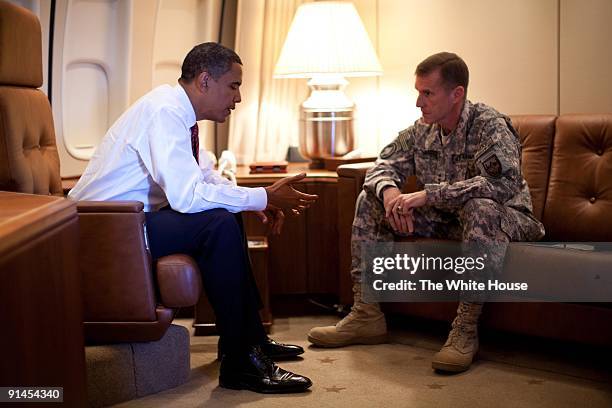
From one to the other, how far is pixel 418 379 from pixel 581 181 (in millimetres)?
1061

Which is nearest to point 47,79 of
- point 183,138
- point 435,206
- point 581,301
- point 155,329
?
point 183,138

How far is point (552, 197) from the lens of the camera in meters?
3.44

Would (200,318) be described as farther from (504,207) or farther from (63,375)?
(63,375)

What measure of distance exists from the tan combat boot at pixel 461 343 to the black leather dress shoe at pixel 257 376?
1.62 ft

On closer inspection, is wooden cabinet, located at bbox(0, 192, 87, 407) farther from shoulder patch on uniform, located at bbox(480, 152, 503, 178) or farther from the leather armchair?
shoulder patch on uniform, located at bbox(480, 152, 503, 178)

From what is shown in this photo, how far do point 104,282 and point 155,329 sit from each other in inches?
8.6

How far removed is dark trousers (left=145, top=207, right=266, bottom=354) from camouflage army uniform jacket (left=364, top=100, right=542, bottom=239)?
2.41 feet

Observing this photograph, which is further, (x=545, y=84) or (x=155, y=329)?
(x=545, y=84)

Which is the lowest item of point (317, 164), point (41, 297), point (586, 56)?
point (41, 297)

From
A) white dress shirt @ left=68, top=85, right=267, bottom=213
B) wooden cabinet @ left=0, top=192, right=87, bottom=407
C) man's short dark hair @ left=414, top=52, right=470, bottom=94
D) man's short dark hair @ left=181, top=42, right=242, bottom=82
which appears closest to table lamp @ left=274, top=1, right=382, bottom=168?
man's short dark hair @ left=414, top=52, right=470, bottom=94

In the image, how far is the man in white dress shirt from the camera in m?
2.82

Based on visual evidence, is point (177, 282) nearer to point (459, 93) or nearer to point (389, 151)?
point (389, 151)

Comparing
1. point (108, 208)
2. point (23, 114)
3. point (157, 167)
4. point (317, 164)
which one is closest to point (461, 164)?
point (317, 164)

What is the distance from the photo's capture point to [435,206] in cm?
317
